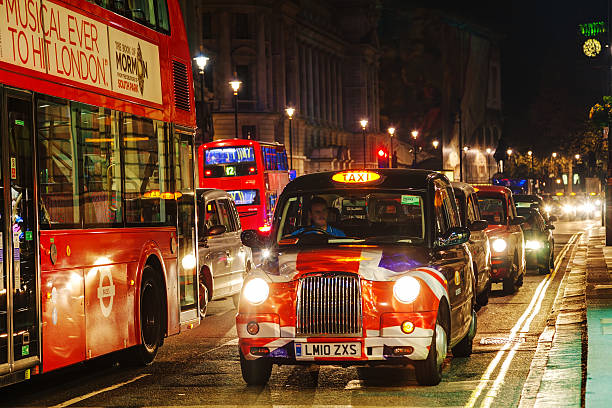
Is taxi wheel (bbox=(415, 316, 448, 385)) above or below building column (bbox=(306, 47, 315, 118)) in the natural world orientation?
below

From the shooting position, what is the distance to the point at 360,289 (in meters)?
10.3

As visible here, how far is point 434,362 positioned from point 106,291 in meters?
3.26

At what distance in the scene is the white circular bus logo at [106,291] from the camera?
11.5 m

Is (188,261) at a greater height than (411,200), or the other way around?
(411,200)

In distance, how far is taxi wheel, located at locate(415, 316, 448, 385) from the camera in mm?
10625

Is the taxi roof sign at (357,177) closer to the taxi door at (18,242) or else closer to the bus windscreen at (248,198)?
the taxi door at (18,242)

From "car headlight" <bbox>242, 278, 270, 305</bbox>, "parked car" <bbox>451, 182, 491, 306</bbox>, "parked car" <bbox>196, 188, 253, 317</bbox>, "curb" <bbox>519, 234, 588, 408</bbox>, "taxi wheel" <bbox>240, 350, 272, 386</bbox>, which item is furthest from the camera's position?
"parked car" <bbox>196, 188, 253, 317</bbox>

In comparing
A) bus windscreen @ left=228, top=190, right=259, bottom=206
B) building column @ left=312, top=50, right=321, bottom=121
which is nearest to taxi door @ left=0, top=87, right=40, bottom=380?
bus windscreen @ left=228, top=190, right=259, bottom=206

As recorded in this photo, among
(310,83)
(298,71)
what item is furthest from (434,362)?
(310,83)

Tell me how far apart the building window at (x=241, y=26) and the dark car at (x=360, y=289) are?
297 feet

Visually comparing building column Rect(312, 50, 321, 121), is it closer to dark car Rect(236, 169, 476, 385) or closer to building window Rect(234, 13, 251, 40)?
building window Rect(234, 13, 251, 40)

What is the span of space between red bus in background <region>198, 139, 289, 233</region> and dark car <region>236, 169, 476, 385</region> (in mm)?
34168

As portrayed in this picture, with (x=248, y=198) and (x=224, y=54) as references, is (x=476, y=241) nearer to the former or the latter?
(x=248, y=198)

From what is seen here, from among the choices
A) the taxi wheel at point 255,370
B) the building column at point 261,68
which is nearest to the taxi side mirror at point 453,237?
the taxi wheel at point 255,370
